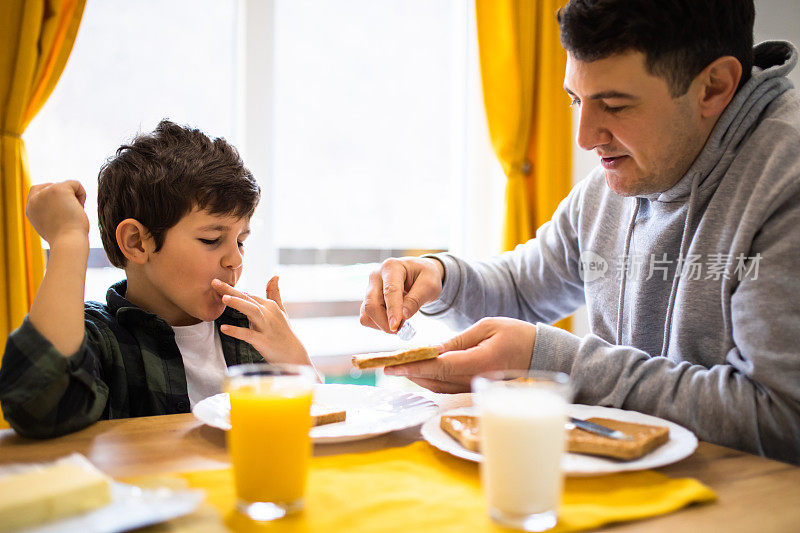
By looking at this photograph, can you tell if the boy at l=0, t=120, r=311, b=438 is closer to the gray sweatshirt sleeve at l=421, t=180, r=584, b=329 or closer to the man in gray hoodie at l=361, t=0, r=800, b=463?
the man in gray hoodie at l=361, t=0, r=800, b=463

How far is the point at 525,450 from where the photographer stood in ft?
2.21

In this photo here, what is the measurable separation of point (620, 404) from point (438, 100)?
8.43ft

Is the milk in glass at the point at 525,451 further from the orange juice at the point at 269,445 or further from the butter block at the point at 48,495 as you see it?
the butter block at the point at 48,495

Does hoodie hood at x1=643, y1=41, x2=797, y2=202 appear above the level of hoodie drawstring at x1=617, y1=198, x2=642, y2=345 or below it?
above

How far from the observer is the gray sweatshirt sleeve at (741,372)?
1068 millimetres

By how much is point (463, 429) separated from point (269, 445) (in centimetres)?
31

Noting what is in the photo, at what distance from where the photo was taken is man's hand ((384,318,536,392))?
3.78 feet

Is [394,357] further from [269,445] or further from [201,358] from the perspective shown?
[201,358]

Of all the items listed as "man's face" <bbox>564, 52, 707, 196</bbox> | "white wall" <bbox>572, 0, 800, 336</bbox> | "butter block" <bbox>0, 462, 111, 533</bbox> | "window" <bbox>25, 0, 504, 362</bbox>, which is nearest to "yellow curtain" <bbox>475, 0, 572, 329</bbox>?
"window" <bbox>25, 0, 504, 362</bbox>

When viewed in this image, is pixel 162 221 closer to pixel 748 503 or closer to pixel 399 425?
pixel 399 425

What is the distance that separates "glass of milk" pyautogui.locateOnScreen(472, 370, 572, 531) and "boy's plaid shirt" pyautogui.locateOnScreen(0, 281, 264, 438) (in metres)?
0.70

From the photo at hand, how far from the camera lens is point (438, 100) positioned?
11.3ft

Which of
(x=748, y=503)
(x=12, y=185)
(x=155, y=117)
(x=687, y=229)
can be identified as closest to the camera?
(x=748, y=503)

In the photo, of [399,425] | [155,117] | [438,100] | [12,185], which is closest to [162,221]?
[399,425]
